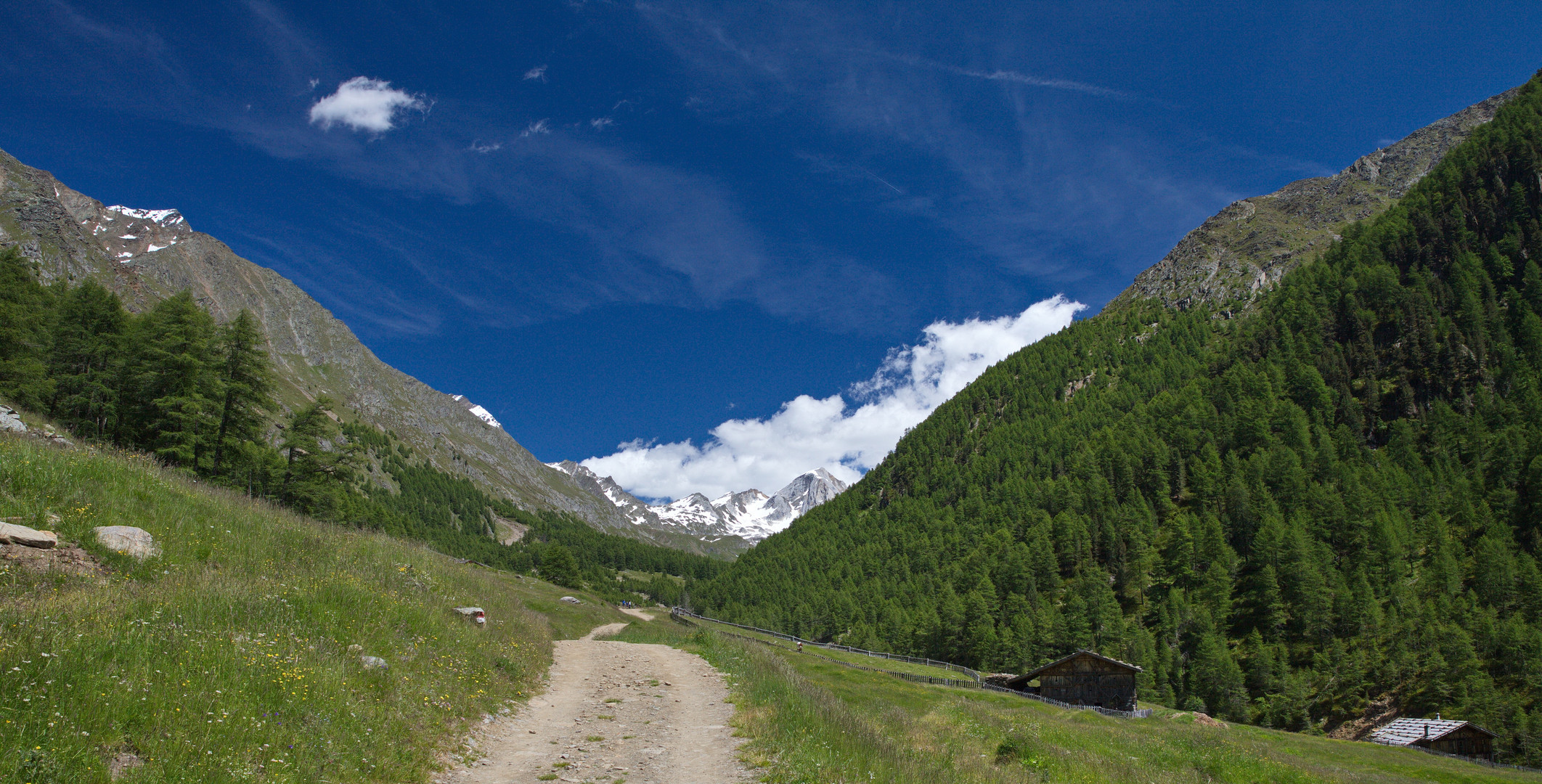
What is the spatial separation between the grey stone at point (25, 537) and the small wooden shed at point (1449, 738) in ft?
301

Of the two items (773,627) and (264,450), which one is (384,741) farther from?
(773,627)

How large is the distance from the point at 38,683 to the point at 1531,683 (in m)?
123

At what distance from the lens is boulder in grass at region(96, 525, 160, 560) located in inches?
505

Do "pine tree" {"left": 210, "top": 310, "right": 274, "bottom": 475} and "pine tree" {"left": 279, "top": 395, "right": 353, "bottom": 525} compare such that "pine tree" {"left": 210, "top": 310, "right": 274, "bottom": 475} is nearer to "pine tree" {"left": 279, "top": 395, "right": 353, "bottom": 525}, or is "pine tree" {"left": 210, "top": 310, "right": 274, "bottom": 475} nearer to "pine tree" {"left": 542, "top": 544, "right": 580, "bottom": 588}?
"pine tree" {"left": 279, "top": 395, "right": 353, "bottom": 525}

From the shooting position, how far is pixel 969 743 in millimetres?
23484

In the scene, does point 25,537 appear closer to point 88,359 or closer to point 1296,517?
point 88,359

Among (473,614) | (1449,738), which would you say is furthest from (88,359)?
(1449,738)

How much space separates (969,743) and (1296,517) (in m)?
126

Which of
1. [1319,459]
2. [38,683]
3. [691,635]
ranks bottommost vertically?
[691,635]

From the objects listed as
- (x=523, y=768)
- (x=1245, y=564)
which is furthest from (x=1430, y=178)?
(x=523, y=768)

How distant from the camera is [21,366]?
120 feet

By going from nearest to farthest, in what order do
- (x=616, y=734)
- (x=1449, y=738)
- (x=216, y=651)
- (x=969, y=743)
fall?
(x=216, y=651)
(x=616, y=734)
(x=969, y=743)
(x=1449, y=738)

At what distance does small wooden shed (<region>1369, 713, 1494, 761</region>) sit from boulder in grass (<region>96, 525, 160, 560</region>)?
3567 inches

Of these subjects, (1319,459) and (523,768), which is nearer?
(523,768)
